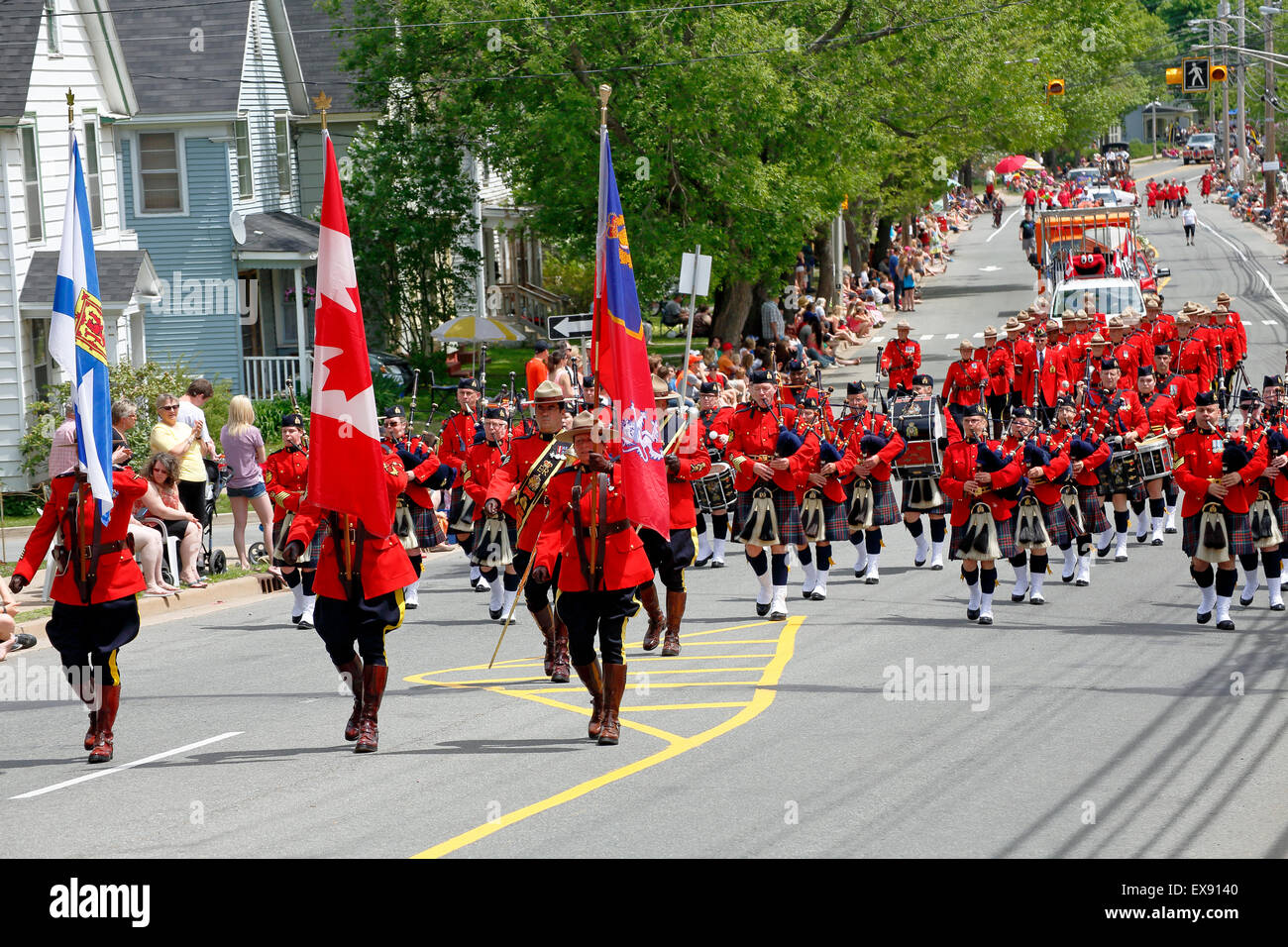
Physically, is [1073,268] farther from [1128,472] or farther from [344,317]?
[344,317]

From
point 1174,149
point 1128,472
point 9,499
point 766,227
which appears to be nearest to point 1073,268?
point 766,227

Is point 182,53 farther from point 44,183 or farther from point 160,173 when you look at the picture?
point 44,183

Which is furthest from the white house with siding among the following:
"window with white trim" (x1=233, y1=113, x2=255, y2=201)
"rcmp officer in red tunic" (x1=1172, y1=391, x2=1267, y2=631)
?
"rcmp officer in red tunic" (x1=1172, y1=391, x2=1267, y2=631)

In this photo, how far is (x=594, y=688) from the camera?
10758 mm

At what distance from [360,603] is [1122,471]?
9994 mm

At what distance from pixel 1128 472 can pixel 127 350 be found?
59.8 ft

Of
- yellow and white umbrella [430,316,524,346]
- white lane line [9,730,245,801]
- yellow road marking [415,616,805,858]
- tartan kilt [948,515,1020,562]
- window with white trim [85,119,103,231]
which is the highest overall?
window with white trim [85,119,103,231]

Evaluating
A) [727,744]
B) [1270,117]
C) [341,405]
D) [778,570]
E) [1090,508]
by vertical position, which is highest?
[1270,117]

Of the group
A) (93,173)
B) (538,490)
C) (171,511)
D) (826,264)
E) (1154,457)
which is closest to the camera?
(538,490)

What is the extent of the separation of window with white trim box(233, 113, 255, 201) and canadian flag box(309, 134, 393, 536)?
23.7 m

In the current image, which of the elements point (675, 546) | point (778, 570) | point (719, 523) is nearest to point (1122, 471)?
point (719, 523)

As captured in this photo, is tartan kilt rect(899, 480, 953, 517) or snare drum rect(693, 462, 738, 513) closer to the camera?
snare drum rect(693, 462, 738, 513)

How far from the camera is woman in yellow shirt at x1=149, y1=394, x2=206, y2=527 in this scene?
1761 cm

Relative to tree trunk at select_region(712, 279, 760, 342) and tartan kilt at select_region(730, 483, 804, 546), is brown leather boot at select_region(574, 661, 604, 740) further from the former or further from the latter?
tree trunk at select_region(712, 279, 760, 342)
